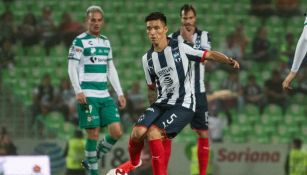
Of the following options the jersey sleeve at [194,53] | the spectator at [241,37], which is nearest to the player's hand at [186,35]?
the jersey sleeve at [194,53]

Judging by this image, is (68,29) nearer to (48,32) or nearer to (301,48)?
(48,32)

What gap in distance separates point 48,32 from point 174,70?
9860mm

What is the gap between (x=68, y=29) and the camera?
62.5 feet

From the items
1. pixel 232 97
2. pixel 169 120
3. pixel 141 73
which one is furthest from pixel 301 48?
pixel 141 73

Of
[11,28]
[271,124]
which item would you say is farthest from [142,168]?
[11,28]

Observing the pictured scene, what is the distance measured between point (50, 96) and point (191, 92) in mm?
7996

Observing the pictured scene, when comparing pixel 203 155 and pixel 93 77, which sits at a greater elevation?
pixel 93 77

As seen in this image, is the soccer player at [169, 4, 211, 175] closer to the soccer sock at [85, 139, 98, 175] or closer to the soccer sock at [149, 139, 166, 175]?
the soccer sock at [85, 139, 98, 175]

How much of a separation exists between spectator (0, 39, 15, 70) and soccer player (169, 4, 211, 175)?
8108 mm

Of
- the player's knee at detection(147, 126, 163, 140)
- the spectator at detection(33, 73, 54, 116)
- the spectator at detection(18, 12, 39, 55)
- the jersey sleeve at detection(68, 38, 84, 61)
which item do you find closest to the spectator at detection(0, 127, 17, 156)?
the spectator at detection(33, 73, 54, 116)

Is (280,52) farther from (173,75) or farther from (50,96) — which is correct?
(173,75)

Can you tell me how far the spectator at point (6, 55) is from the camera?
18453mm

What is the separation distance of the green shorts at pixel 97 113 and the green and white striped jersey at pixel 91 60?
0.09 metres

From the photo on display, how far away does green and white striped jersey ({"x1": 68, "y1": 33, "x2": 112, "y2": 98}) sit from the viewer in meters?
11.1
